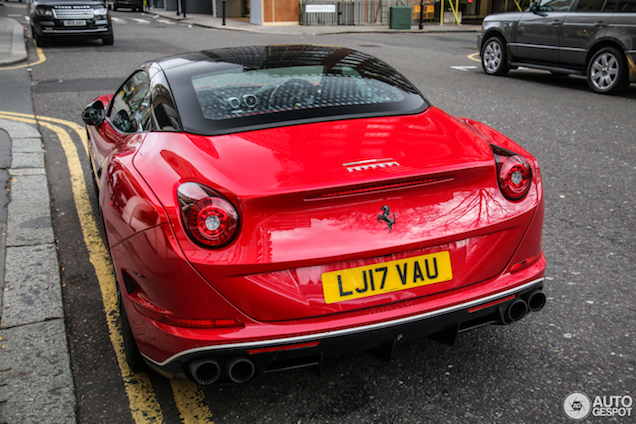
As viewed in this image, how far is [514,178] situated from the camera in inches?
98.5

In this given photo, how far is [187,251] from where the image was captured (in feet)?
6.93

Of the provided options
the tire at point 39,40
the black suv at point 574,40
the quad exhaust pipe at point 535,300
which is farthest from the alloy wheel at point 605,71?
the tire at point 39,40

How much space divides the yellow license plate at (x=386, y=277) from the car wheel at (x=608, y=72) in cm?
885

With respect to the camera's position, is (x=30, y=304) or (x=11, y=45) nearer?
(x=30, y=304)

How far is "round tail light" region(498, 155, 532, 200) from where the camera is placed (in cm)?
247

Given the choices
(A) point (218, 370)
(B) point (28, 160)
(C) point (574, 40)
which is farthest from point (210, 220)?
(C) point (574, 40)

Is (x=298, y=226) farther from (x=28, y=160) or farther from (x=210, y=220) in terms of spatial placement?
(x=28, y=160)

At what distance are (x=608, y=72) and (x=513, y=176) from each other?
8.58 m

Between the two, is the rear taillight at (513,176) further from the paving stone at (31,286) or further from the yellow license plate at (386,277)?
the paving stone at (31,286)

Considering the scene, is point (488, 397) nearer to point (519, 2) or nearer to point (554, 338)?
point (554, 338)

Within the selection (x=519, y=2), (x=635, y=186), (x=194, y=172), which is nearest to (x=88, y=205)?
(x=194, y=172)

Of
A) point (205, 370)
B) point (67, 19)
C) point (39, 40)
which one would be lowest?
point (205, 370)

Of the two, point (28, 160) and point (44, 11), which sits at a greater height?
point (44, 11)

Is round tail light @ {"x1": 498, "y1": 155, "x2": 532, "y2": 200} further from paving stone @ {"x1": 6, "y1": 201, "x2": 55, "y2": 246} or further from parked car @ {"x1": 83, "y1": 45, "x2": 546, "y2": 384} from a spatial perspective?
paving stone @ {"x1": 6, "y1": 201, "x2": 55, "y2": 246}
